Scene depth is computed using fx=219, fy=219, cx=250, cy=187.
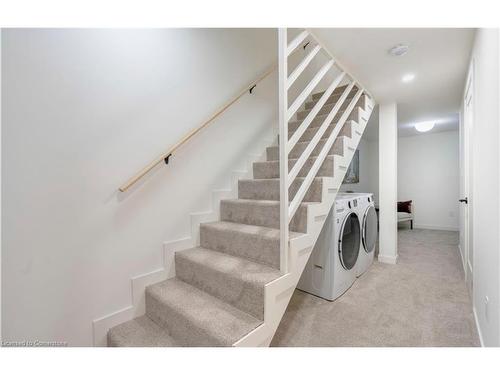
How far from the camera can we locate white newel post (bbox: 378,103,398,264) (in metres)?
3.15

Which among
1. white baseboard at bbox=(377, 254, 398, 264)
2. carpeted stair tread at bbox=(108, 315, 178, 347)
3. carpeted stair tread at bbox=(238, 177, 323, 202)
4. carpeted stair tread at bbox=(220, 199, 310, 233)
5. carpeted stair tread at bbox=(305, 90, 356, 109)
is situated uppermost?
carpeted stair tread at bbox=(305, 90, 356, 109)

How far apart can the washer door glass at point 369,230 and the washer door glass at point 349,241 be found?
209 mm

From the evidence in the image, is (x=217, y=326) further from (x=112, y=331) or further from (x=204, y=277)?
(x=112, y=331)

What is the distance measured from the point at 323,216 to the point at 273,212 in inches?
15.8

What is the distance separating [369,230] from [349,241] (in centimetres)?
58

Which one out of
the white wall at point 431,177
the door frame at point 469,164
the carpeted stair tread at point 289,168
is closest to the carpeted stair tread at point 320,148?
the carpeted stair tread at point 289,168

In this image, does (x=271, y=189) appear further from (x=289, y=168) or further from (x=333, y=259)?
(x=333, y=259)

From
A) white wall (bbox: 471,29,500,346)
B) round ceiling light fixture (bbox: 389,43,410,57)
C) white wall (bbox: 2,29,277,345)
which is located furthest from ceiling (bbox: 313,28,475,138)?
white wall (bbox: 2,29,277,345)

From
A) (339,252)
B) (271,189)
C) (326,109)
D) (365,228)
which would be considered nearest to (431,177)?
(365,228)

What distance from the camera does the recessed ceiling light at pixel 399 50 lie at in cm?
188

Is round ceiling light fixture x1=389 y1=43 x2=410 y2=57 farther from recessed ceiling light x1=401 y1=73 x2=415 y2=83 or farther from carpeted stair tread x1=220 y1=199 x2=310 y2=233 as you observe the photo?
carpeted stair tread x1=220 y1=199 x2=310 y2=233

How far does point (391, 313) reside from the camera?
1933 mm

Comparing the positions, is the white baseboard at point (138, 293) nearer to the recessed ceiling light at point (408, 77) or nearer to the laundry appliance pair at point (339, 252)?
the laundry appliance pair at point (339, 252)
